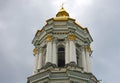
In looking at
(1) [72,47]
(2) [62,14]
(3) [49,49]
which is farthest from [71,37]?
(2) [62,14]

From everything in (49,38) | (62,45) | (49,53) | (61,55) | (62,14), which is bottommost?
(49,53)

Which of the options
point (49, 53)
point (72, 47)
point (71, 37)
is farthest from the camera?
point (71, 37)

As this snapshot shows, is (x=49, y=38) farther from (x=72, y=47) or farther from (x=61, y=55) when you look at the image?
(x=72, y=47)

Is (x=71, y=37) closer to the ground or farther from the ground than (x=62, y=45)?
farther from the ground

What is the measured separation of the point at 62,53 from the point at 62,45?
772mm

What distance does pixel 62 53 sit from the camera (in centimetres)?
3784

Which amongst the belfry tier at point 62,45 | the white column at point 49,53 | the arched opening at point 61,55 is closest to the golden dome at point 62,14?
the belfry tier at point 62,45

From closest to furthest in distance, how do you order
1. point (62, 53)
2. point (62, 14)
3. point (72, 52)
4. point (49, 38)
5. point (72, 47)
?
1. point (72, 52)
2. point (72, 47)
3. point (49, 38)
4. point (62, 53)
5. point (62, 14)

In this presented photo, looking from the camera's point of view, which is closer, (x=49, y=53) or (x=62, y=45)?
(x=49, y=53)

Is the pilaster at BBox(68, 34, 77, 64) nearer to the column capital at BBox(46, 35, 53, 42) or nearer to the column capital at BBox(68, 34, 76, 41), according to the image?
the column capital at BBox(68, 34, 76, 41)

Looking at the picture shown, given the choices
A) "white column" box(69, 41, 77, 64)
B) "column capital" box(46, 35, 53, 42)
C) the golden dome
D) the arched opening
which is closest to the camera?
"white column" box(69, 41, 77, 64)

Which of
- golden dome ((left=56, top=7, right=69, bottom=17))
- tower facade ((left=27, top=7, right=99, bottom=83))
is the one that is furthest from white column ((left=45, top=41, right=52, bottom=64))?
golden dome ((left=56, top=7, right=69, bottom=17))

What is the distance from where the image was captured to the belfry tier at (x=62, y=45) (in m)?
36.3

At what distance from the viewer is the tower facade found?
112ft
